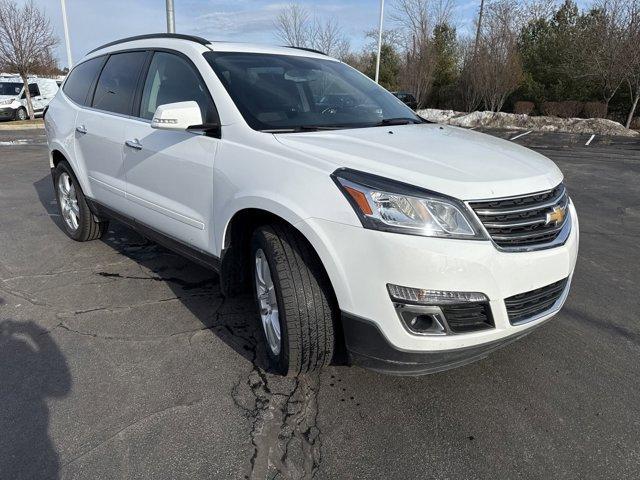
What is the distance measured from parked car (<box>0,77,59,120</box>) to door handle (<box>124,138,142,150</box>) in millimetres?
21342

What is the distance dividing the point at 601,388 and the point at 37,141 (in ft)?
53.5

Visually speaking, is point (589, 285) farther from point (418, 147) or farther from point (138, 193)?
point (138, 193)

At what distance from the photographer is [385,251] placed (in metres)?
1.97

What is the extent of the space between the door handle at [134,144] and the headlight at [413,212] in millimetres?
2000

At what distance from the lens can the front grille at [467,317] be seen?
6.70 ft

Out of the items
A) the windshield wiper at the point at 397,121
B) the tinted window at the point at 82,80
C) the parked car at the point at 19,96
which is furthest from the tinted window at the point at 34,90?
the windshield wiper at the point at 397,121

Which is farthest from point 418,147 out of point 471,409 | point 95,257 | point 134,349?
point 95,257

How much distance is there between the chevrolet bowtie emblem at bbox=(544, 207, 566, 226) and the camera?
2.29m

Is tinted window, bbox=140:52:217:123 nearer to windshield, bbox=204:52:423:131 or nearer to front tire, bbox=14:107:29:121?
windshield, bbox=204:52:423:131

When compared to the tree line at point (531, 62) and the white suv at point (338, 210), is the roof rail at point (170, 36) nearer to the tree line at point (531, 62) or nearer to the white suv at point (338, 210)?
the white suv at point (338, 210)

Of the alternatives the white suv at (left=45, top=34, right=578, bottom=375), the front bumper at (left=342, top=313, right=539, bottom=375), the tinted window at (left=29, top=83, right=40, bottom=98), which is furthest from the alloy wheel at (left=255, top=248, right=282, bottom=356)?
the tinted window at (left=29, top=83, right=40, bottom=98)

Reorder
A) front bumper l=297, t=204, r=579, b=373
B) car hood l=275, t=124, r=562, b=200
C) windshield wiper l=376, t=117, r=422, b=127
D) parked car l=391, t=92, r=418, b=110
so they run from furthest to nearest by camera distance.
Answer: parked car l=391, t=92, r=418, b=110, windshield wiper l=376, t=117, r=422, b=127, car hood l=275, t=124, r=562, b=200, front bumper l=297, t=204, r=579, b=373

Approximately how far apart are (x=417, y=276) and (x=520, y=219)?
607mm

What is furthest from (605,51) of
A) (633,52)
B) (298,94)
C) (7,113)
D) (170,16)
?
(7,113)
